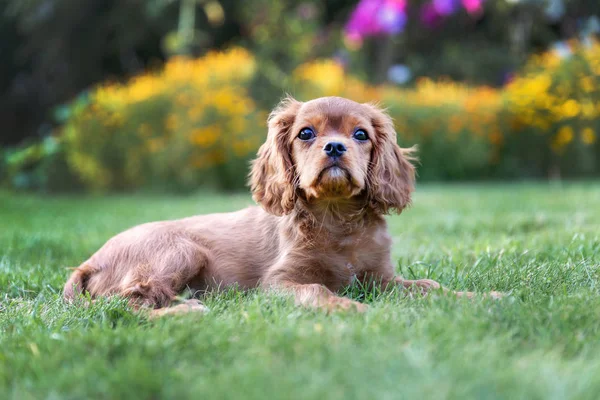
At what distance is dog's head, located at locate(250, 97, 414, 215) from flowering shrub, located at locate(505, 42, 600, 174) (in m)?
9.03

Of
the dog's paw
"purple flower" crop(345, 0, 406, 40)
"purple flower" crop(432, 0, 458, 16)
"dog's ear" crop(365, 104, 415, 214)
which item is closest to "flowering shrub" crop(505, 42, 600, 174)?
"purple flower" crop(432, 0, 458, 16)

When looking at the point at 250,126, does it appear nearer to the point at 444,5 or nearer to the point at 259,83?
the point at 259,83

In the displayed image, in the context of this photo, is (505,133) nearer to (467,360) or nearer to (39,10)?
(39,10)

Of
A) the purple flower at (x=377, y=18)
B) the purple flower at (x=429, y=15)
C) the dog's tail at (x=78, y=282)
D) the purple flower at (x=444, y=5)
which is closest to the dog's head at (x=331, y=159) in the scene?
the dog's tail at (x=78, y=282)

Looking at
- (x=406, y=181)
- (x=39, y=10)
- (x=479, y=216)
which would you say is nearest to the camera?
(x=406, y=181)

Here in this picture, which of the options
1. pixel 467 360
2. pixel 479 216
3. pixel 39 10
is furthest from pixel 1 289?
pixel 39 10

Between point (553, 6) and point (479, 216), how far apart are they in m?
10.1

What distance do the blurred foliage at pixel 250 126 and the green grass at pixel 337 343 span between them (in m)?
7.04

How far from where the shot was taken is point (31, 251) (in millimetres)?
4988

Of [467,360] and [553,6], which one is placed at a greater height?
[553,6]

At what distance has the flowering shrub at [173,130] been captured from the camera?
425 inches

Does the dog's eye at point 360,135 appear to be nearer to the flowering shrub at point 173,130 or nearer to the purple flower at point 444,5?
the flowering shrub at point 173,130

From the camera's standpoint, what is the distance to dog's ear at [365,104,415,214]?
3.52m

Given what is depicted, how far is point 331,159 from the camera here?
127 inches
